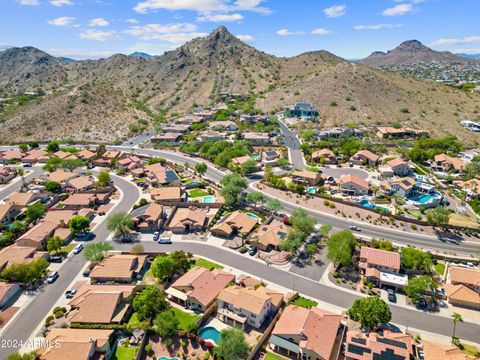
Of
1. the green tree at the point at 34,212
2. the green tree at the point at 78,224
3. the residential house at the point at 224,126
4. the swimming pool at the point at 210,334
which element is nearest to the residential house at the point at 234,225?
the swimming pool at the point at 210,334

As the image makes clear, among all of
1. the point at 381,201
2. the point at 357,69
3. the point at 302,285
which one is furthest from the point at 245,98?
the point at 302,285

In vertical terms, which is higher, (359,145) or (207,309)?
(359,145)

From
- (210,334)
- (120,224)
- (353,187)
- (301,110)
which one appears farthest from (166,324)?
(301,110)

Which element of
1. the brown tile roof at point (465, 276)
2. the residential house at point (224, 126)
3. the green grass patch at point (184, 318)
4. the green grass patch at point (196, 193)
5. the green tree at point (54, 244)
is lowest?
the green grass patch at point (184, 318)

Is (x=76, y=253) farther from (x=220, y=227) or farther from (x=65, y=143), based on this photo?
(x=65, y=143)

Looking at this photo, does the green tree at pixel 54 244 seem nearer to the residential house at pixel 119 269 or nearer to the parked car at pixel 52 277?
the parked car at pixel 52 277

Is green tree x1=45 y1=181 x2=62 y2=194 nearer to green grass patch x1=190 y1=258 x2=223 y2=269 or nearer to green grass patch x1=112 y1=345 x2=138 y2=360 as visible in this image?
green grass patch x1=190 y1=258 x2=223 y2=269
